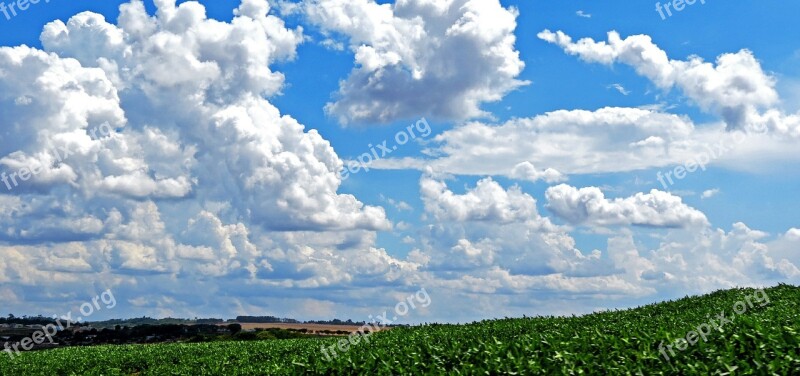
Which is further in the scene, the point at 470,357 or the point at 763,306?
the point at 763,306

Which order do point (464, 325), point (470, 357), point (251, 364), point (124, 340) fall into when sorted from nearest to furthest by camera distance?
point (470, 357) < point (251, 364) < point (464, 325) < point (124, 340)

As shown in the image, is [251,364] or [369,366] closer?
[369,366]

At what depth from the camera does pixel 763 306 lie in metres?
34.9

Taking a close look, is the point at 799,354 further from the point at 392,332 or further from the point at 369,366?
the point at 392,332

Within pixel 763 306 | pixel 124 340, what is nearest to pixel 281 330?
pixel 124 340

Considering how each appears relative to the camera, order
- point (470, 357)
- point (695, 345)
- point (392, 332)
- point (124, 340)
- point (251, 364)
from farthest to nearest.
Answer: point (124, 340), point (392, 332), point (251, 364), point (470, 357), point (695, 345)

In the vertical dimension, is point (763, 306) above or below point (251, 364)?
above

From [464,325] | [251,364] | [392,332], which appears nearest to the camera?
[251,364]

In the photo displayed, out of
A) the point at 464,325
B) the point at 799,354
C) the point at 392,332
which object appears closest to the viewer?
the point at 799,354

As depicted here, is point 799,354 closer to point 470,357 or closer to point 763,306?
point 470,357

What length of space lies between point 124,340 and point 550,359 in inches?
2737

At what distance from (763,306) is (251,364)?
25.7 meters

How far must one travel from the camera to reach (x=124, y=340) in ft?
251

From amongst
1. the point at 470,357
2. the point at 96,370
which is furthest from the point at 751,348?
the point at 96,370
